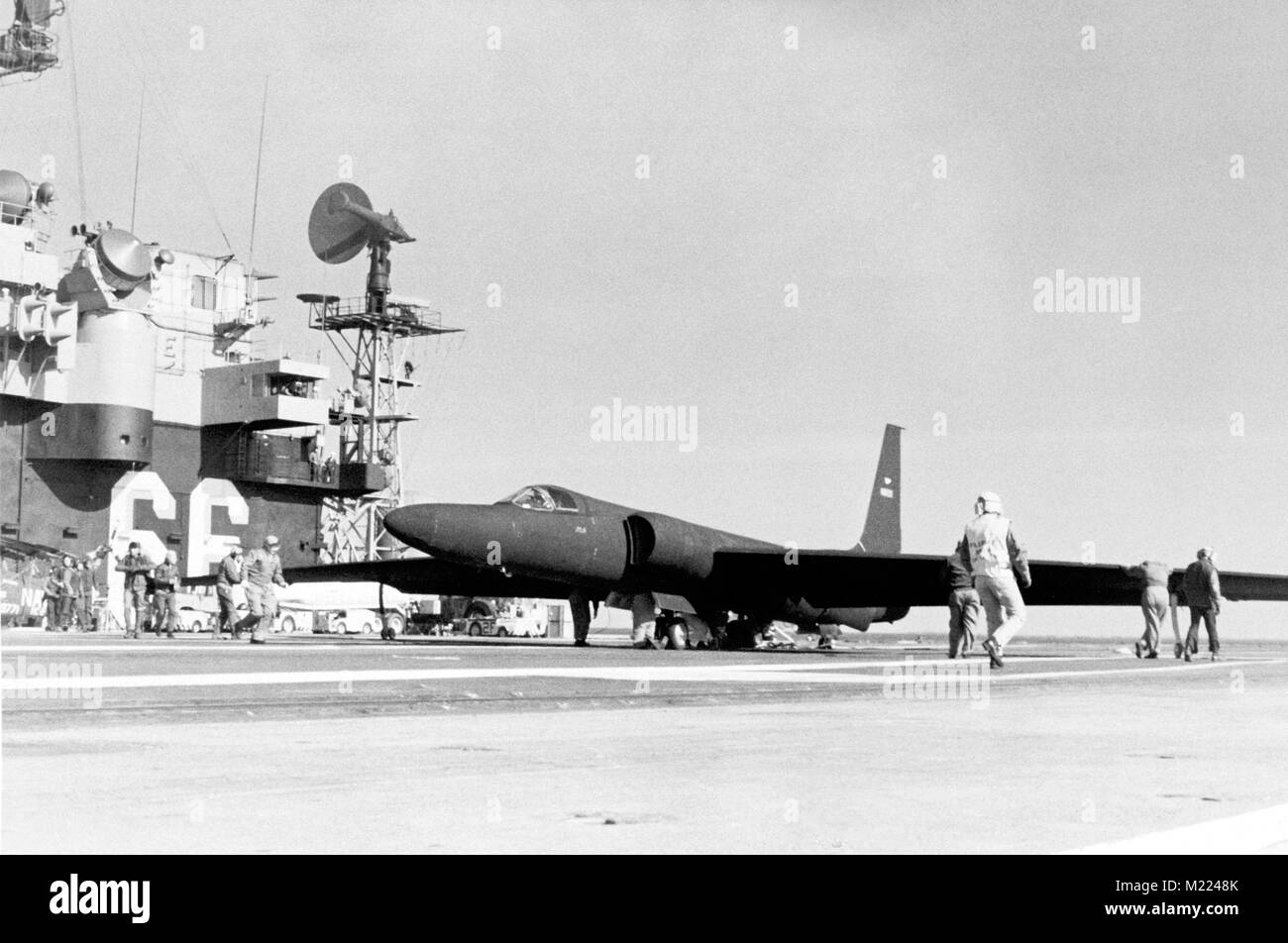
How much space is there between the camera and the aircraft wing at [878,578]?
2569cm

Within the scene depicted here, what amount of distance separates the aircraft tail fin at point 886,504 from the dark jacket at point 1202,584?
1625 centimetres

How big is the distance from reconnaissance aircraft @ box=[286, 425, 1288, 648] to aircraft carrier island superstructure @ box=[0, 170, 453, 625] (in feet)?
93.7

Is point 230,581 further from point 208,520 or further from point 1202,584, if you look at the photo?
point 208,520

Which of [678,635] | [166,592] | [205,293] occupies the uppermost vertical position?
[205,293]

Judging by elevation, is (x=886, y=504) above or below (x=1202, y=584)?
above

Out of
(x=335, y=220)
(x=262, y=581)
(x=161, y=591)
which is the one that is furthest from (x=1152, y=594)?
(x=335, y=220)

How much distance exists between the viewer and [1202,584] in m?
19.8

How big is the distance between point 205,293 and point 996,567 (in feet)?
208

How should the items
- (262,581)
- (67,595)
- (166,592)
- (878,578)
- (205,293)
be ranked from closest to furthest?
(262,581) → (878,578) → (166,592) → (67,595) → (205,293)

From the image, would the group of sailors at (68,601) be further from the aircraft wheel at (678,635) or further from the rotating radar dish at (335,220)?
the rotating radar dish at (335,220)

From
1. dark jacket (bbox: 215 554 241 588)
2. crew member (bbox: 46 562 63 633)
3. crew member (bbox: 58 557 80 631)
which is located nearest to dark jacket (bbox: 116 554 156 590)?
dark jacket (bbox: 215 554 241 588)
